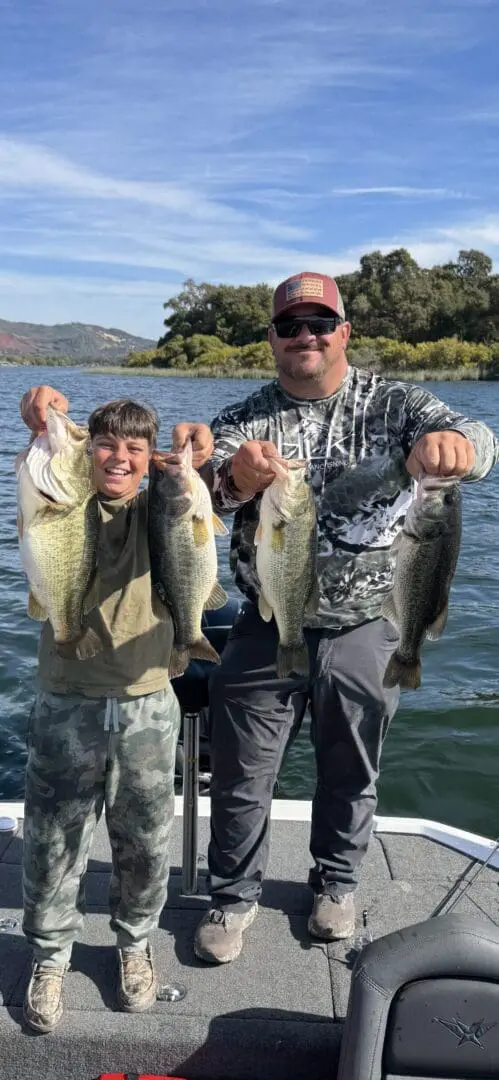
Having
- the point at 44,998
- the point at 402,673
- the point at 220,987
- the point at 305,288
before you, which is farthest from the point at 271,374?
the point at 44,998

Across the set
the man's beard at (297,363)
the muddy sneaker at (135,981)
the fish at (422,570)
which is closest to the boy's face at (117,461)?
the man's beard at (297,363)

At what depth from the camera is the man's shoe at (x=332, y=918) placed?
Result: 383 cm

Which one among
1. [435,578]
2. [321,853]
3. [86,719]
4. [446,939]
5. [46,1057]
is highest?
[435,578]

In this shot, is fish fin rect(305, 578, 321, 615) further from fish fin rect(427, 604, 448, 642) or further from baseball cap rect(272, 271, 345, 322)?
baseball cap rect(272, 271, 345, 322)

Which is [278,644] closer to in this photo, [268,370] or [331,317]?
[331,317]

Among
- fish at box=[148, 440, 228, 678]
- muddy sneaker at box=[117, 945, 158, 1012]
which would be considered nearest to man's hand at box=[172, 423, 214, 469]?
fish at box=[148, 440, 228, 678]

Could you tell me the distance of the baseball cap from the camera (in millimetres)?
3658

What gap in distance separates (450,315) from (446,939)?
100932 millimetres

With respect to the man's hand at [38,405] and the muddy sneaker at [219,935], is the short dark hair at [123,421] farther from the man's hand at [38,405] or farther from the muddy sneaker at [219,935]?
the muddy sneaker at [219,935]

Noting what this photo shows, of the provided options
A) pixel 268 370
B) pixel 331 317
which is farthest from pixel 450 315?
pixel 331 317

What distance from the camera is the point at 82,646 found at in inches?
125

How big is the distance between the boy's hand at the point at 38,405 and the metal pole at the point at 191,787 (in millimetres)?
1597

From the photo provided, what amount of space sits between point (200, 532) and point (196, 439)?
1.16ft

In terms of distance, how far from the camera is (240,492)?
11.0ft
